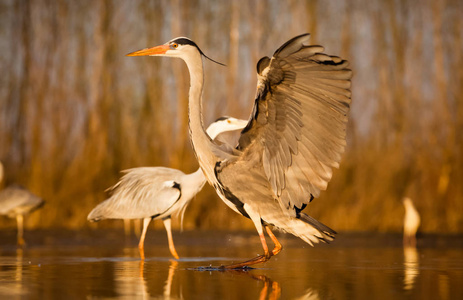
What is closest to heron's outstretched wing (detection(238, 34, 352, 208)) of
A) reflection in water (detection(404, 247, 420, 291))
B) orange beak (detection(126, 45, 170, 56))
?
reflection in water (detection(404, 247, 420, 291))

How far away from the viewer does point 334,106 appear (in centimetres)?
677

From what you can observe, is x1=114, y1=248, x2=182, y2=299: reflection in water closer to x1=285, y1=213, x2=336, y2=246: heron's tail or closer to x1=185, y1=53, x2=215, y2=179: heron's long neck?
x1=185, y1=53, x2=215, y2=179: heron's long neck

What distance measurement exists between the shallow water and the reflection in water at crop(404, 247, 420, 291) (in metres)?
0.01

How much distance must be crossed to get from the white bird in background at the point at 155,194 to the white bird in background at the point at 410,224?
327 centimetres

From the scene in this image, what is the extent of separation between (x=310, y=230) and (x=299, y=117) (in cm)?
123

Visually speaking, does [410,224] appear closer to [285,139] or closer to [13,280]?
[285,139]

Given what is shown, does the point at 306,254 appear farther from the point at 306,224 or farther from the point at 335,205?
the point at 335,205

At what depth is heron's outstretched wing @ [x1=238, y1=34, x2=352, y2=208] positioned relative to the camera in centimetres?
656

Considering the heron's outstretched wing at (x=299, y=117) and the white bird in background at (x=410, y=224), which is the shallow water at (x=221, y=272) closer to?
the white bird in background at (x=410, y=224)

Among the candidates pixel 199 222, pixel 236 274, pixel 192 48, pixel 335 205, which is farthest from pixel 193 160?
pixel 236 274

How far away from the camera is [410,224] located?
1220 centimetres

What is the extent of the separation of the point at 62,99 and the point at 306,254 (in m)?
6.26

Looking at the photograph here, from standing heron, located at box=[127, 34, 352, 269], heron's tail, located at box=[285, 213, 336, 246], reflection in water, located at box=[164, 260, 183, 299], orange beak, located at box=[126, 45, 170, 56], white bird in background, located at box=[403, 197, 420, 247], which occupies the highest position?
orange beak, located at box=[126, 45, 170, 56]

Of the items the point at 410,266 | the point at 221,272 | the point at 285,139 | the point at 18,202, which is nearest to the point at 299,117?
the point at 285,139
